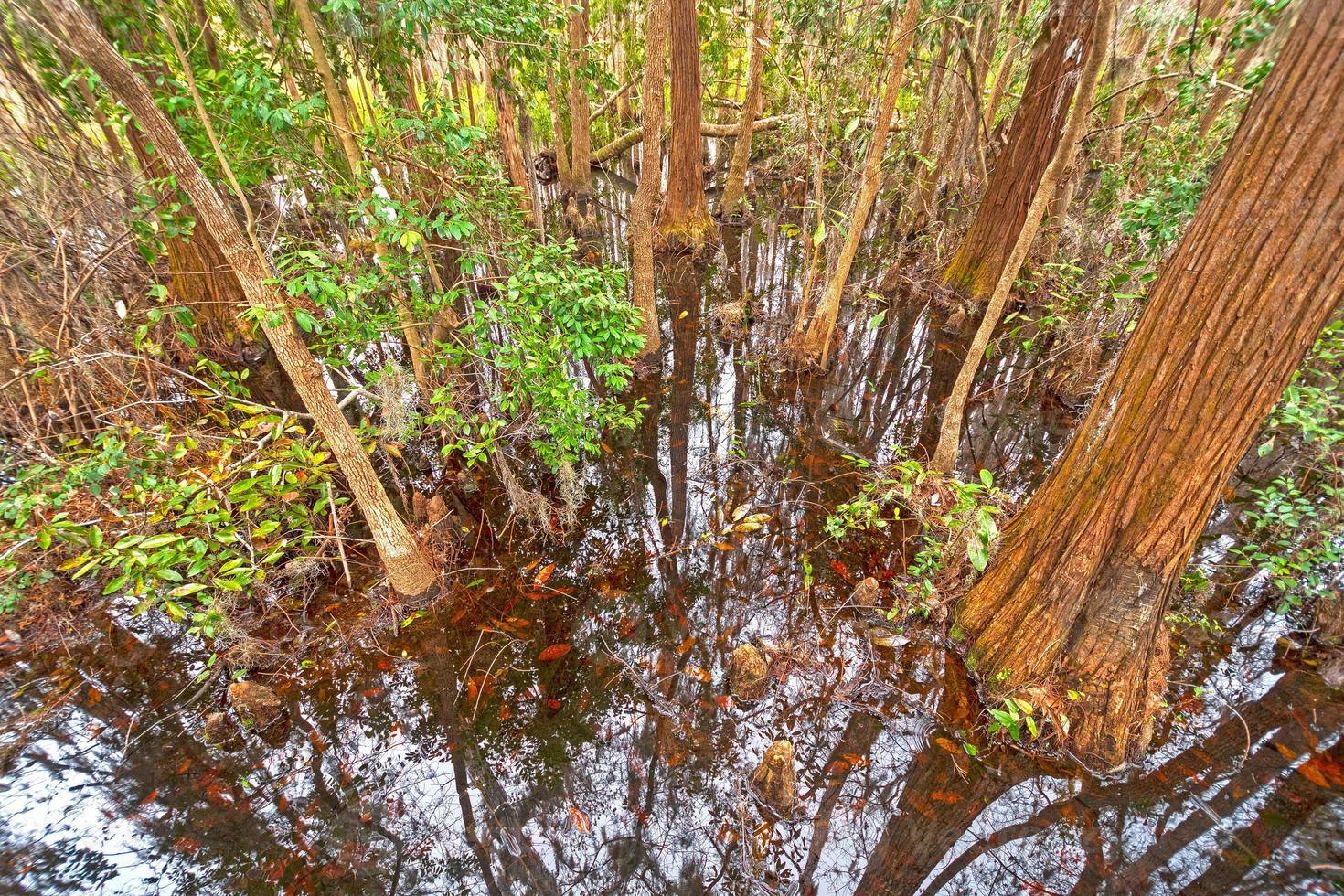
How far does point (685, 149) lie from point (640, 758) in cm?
898

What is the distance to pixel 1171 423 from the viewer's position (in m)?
2.44

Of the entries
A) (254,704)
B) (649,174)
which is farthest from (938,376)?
(254,704)

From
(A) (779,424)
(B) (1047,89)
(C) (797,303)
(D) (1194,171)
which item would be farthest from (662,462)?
(B) (1047,89)

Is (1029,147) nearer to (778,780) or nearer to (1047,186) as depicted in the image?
(1047,186)

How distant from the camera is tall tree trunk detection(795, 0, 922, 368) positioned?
439cm

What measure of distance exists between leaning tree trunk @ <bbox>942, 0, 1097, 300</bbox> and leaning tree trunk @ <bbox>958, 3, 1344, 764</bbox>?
16.5ft

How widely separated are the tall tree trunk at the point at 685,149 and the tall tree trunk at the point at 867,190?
3.90 m

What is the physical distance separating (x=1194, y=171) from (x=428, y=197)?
6.31m

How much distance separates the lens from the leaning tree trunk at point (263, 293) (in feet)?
6.49

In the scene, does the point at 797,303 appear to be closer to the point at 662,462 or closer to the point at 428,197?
the point at 662,462

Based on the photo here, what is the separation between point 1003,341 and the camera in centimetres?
747

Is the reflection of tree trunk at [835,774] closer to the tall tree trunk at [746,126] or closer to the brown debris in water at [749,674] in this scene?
the brown debris in water at [749,674]

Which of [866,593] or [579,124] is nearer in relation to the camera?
[866,593]

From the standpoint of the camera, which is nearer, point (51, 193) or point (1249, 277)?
point (1249, 277)
